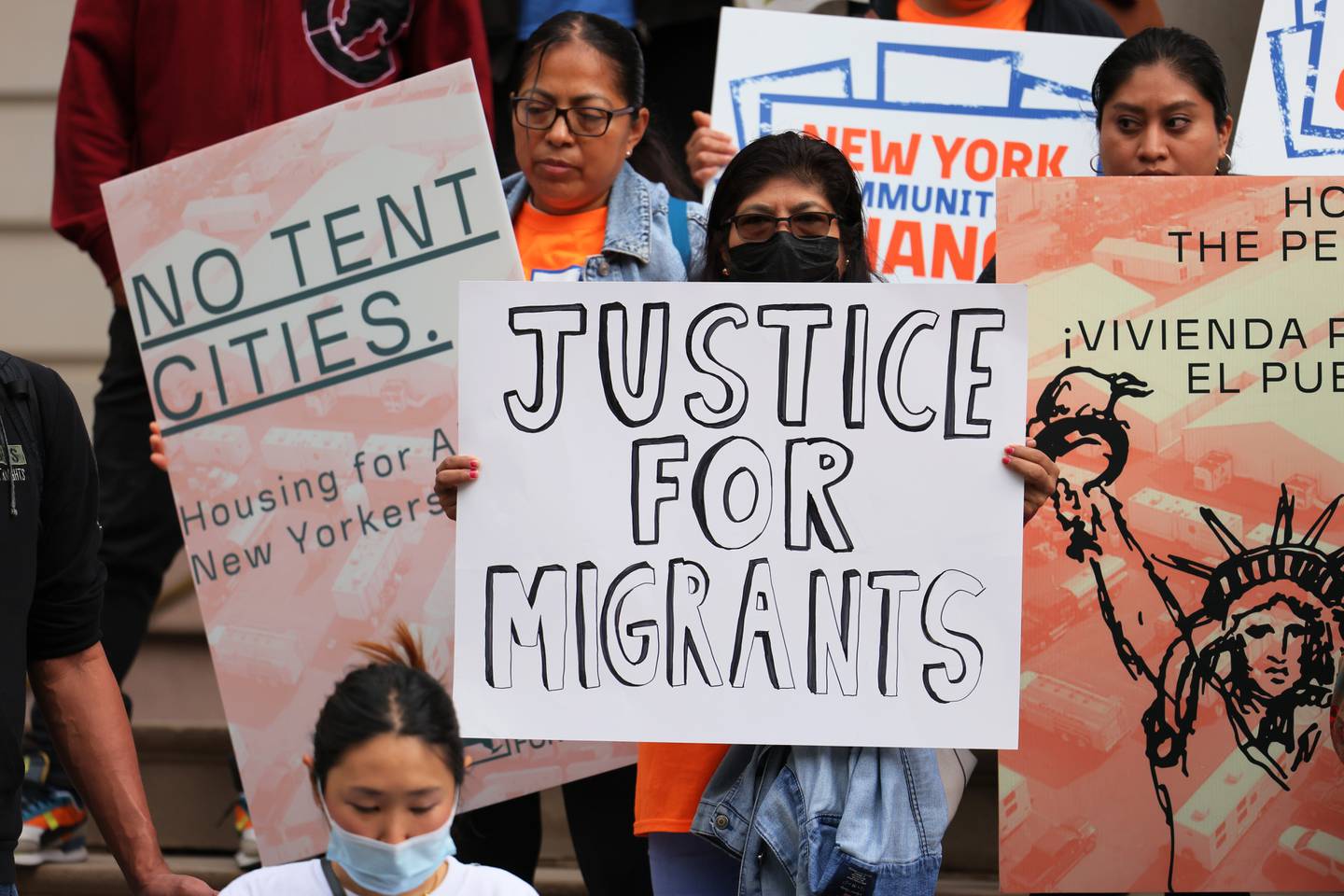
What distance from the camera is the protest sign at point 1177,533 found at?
319cm

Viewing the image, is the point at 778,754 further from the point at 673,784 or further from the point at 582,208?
the point at 582,208

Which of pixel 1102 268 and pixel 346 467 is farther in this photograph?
pixel 346 467

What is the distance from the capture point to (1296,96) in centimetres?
412

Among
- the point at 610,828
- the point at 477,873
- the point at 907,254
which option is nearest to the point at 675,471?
the point at 477,873

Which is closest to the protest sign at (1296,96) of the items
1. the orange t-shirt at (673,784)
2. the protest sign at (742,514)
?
the protest sign at (742,514)

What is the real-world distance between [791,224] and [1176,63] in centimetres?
116

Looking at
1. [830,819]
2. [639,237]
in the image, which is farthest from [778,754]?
[639,237]

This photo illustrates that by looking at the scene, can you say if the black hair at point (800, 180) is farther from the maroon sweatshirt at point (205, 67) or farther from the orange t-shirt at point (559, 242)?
the maroon sweatshirt at point (205, 67)

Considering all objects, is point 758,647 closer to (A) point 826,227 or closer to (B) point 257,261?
(A) point 826,227

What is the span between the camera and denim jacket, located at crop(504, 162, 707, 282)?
3529 millimetres

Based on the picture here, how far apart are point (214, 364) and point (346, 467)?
34cm

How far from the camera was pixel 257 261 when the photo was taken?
11.7ft

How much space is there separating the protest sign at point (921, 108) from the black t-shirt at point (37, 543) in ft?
6.43

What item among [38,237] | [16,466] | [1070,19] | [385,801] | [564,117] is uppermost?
[1070,19]
